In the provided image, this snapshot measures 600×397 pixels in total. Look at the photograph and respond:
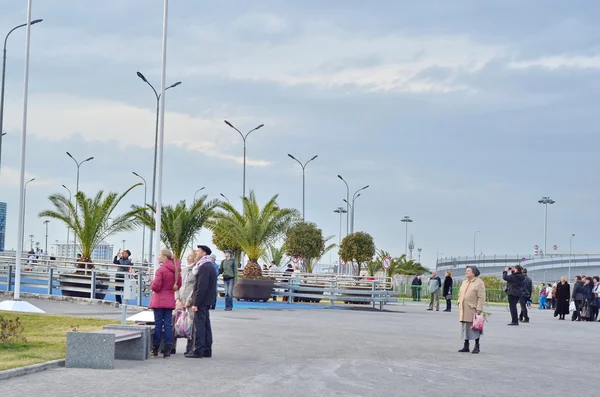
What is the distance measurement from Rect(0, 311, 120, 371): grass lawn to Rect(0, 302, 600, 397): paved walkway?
783 mm

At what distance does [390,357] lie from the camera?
1527 centimetres

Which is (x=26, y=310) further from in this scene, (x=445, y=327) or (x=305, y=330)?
(x=445, y=327)

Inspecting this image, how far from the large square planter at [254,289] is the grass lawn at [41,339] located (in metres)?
15.1

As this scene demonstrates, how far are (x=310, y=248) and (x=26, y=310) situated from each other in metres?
34.9

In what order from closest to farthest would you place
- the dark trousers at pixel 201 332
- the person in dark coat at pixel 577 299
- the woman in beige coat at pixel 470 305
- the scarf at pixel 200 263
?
1. the dark trousers at pixel 201 332
2. the scarf at pixel 200 263
3. the woman in beige coat at pixel 470 305
4. the person in dark coat at pixel 577 299

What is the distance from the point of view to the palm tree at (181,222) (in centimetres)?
3769

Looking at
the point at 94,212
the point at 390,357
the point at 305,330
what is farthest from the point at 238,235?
the point at 390,357

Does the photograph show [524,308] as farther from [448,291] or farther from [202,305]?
[202,305]

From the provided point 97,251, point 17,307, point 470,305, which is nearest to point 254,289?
point 17,307

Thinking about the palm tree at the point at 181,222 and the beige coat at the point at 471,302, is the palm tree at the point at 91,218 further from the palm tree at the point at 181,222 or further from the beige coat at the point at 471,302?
the beige coat at the point at 471,302

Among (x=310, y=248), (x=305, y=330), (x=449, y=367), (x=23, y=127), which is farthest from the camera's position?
(x=310, y=248)

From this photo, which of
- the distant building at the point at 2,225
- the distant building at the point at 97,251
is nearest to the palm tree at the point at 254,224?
the distant building at the point at 97,251

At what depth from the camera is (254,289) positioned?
37.0m

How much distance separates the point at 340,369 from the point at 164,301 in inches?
120
